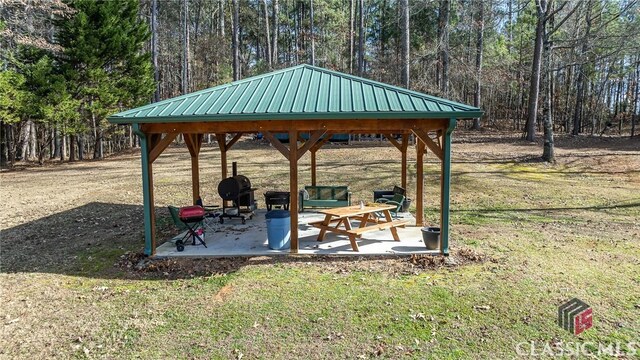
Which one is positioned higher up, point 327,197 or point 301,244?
point 327,197

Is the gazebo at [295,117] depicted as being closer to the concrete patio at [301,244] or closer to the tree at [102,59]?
the concrete patio at [301,244]

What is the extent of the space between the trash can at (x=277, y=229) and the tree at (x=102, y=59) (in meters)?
17.7

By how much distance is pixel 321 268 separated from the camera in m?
6.16

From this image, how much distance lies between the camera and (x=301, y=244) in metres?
7.29

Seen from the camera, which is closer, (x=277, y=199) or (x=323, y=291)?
(x=323, y=291)

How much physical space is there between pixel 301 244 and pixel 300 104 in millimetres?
2559

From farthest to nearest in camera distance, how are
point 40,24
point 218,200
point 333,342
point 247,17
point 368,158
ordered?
point 247,17 → point 40,24 → point 368,158 → point 218,200 → point 333,342

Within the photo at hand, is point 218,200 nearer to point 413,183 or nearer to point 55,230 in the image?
point 55,230

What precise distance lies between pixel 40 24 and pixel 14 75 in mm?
8438

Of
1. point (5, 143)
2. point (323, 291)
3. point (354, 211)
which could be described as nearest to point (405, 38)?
point (354, 211)

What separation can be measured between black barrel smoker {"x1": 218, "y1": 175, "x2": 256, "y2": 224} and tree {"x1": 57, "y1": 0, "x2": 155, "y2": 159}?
15091mm

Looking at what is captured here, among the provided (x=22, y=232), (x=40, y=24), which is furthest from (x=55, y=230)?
(x=40, y=24)

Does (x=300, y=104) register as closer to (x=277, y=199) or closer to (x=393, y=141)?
(x=277, y=199)

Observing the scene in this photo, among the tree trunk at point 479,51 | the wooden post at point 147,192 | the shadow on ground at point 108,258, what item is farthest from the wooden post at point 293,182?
the tree trunk at point 479,51
